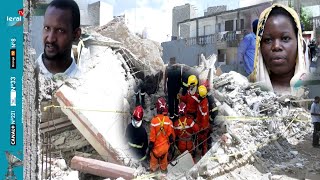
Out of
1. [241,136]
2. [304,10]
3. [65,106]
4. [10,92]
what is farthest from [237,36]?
[10,92]

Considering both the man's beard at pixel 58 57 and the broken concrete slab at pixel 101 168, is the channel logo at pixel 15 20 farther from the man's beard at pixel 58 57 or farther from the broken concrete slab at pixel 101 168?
the broken concrete slab at pixel 101 168

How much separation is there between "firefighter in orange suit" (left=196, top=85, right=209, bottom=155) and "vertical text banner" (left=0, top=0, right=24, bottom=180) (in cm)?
132

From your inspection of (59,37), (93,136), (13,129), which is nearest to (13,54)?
(59,37)

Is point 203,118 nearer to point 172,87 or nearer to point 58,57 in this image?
point 172,87

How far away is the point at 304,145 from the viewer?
9.72ft

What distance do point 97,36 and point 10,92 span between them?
0.76m

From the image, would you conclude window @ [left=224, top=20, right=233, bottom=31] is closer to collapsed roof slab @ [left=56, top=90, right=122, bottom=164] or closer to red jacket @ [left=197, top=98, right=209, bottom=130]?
red jacket @ [left=197, top=98, right=209, bottom=130]

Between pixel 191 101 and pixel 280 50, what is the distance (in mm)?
730

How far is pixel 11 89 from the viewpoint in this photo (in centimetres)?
311

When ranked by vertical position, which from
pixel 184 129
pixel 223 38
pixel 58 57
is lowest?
pixel 184 129

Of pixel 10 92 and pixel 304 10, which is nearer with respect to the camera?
pixel 304 10

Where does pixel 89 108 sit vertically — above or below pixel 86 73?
below

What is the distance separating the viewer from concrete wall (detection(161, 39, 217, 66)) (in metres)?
3.08

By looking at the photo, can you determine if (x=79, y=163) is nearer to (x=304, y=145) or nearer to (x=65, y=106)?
(x=65, y=106)
